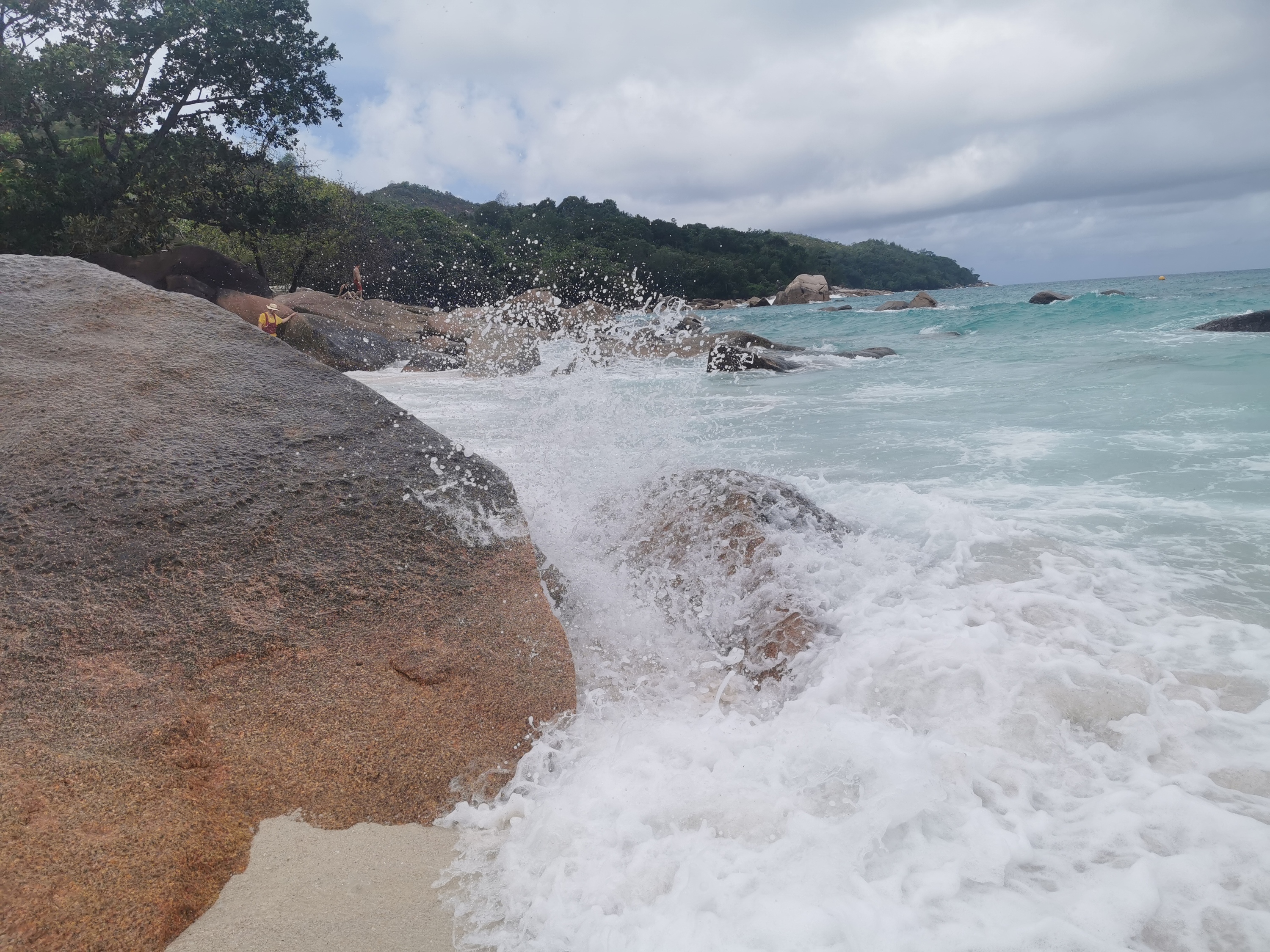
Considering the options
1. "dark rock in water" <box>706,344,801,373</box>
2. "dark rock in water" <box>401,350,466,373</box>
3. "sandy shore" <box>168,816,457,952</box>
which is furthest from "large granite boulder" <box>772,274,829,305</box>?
"sandy shore" <box>168,816,457,952</box>

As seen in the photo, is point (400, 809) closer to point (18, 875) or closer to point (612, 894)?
point (612, 894)

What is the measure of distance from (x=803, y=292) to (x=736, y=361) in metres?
44.6

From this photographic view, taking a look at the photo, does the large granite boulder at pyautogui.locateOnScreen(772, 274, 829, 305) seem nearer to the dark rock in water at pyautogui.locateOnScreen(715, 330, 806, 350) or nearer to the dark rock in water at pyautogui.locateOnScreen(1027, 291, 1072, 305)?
the dark rock in water at pyautogui.locateOnScreen(1027, 291, 1072, 305)

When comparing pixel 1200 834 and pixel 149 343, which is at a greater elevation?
pixel 149 343

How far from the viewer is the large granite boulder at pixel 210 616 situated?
6.23 feet

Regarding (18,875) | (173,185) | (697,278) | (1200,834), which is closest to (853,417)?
(1200,834)

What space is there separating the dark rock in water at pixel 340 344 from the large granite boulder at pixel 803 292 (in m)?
45.2

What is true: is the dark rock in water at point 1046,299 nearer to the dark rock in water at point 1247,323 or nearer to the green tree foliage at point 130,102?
the dark rock in water at point 1247,323

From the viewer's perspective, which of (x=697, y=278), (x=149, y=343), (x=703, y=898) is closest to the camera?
(x=703, y=898)

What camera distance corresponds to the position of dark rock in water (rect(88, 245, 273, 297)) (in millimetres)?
13586

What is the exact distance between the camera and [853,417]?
29.6ft

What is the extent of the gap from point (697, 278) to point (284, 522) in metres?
60.2

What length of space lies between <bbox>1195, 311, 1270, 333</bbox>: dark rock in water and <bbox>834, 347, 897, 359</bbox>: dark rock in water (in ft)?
22.9

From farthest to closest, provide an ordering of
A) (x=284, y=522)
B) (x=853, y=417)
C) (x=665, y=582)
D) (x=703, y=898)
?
(x=853, y=417)
(x=665, y=582)
(x=284, y=522)
(x=703, y=898)
